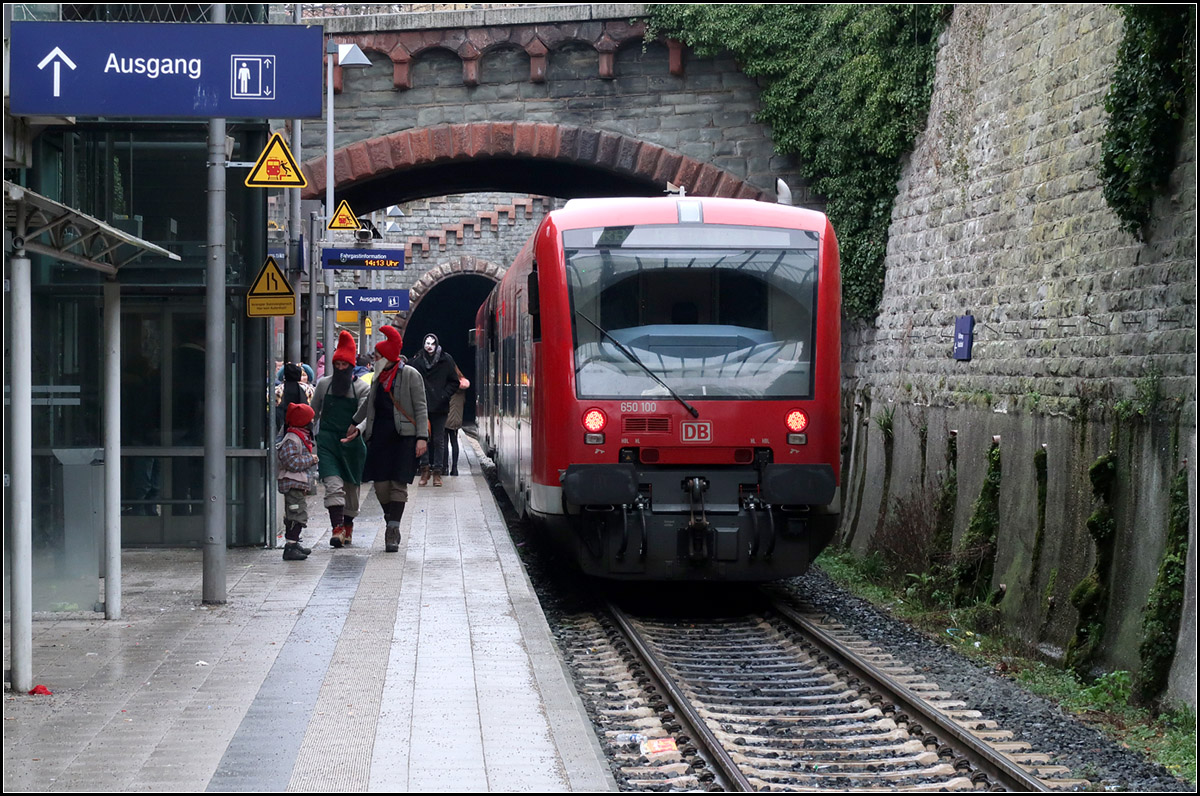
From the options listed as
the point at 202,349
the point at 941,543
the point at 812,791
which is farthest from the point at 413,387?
the point at 812,791

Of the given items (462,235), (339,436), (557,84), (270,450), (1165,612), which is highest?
(462,235)

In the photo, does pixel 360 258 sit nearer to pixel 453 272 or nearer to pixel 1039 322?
pixel 1039 322

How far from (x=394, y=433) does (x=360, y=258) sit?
6.66 m

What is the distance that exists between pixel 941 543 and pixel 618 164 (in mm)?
8927

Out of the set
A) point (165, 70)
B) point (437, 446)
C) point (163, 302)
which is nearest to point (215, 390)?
point (165, 70)

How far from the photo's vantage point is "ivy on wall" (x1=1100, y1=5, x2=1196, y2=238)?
8180 mm

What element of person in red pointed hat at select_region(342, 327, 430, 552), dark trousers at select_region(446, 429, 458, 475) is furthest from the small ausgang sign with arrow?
dark trousers at select_region(446, 429, 458, 475)

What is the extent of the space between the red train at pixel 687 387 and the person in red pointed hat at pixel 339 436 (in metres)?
2.81

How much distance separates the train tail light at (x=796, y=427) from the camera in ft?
33.6

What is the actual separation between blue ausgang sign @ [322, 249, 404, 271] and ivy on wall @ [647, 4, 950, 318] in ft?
14.8

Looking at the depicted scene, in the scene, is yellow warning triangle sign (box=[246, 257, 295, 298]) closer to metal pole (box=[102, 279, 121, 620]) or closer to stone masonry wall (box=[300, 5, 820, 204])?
metal pole (box=[102, 279, 121, 620])

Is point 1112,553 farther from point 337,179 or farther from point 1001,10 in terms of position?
point 337,179

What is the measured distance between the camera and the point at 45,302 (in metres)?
11.2

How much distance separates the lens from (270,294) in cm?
1177
